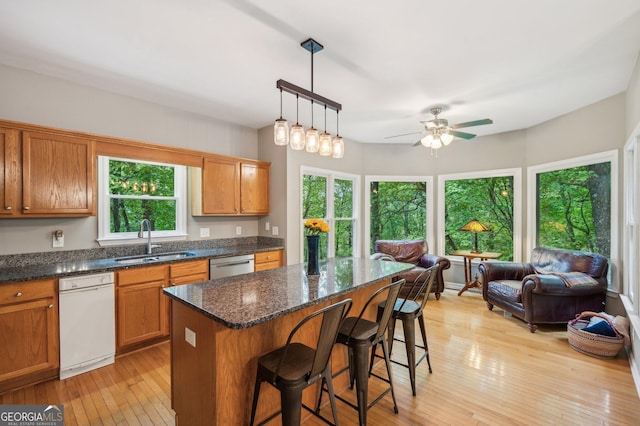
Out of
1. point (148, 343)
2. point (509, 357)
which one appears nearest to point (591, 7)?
point (509, 357)

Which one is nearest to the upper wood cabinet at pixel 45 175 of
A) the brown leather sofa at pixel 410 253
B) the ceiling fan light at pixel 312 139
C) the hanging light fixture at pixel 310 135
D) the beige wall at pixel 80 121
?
the beige wall at pixel 80 121

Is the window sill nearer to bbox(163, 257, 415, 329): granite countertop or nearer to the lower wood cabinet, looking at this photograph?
the lower wood cabinet

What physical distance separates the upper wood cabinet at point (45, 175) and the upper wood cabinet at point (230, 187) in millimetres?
1146

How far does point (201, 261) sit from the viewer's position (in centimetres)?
345

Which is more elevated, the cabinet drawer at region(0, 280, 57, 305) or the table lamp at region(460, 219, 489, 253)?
the table lamp at region(460, 219, 489, 253)

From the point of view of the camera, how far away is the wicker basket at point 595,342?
2902mm

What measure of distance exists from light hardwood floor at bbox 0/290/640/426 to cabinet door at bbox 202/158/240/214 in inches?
67.1

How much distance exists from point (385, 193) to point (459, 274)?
6.42 feet

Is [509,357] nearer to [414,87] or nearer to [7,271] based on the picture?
[414,87]

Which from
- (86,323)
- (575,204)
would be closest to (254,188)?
(86,323)

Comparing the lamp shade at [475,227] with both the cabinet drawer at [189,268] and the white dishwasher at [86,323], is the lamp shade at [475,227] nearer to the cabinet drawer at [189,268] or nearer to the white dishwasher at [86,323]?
the cabinet drawer at [189,268]

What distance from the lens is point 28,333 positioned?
2398mm

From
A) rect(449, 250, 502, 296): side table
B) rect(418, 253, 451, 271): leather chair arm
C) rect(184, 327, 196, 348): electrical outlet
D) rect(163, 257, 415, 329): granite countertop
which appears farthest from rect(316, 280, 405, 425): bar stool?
rect(449, 250, 502, 296): side table

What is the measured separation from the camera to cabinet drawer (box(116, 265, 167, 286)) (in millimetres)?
2877
